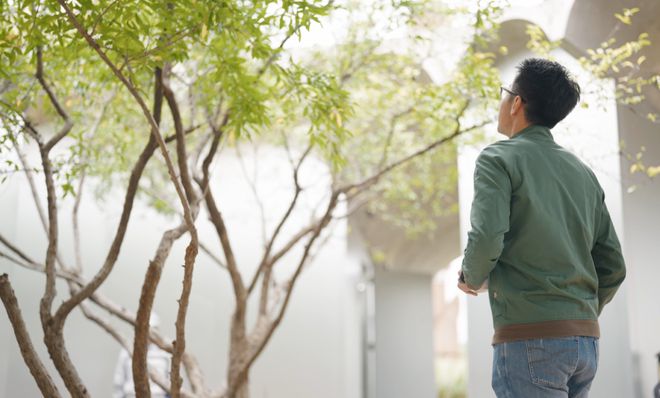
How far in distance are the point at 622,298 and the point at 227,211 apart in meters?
3.81

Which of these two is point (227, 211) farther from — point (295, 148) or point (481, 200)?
point (481, 200)

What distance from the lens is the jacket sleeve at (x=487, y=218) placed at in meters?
1.77

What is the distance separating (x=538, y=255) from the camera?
1.83 m

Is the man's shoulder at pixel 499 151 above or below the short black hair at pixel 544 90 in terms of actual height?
below

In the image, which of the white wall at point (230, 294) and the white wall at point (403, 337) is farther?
the white wall at point (403, 337)

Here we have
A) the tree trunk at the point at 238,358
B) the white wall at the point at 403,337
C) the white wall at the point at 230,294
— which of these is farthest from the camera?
the white wall at the point at 403,337

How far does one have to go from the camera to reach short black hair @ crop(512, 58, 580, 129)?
2.02 meters

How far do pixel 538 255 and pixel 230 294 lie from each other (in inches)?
199

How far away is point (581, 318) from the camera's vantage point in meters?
1.82

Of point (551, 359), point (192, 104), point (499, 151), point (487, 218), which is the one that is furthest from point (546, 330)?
point (192, 104)

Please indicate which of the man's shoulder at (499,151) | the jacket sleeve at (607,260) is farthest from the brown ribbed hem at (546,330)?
the man's shoulder at (499,151)

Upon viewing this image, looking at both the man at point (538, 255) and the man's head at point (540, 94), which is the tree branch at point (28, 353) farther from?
the man's head at point (540, 94)

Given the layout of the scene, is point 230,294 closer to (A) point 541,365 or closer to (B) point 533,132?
(B) point 533,132

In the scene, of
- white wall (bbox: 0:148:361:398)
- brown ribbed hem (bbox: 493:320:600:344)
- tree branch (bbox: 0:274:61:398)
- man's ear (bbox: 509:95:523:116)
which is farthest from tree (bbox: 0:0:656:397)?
brown ribbed hem (bbox: 493:320:600:344)
